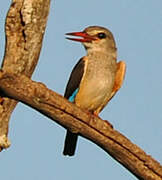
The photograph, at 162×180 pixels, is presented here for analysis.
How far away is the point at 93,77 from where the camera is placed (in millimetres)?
9438

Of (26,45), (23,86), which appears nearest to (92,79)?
(26,45)

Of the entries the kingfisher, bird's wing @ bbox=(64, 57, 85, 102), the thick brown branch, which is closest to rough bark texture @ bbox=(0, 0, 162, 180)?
the thick brown branch

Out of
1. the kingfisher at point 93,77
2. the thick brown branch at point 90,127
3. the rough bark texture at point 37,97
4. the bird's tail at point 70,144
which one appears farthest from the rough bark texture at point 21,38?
the bird's tail at point 70,144

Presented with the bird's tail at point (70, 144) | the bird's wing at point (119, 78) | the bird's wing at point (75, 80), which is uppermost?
the bird's wing at point (119, 78)

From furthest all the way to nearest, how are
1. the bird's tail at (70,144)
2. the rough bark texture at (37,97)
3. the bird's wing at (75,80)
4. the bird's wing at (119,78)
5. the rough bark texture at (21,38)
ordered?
the bird's wing at (119,78)
the bird's wing at (75,80)
the bird's tail at (70,144)
the rough bark texture at (21,38)
the rough bark texture at (37,97)

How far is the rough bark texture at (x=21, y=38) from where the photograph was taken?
7098mm

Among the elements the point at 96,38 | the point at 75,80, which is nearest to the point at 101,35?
the point at 96,38

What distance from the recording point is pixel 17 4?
7.14 m

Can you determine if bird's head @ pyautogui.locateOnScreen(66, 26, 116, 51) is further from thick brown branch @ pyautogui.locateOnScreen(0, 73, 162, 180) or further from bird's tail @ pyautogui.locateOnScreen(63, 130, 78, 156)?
thick brown branch @ pyautogui.locateOnScreen(0, 73, 162, 180)

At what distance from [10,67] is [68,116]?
3.42 feet

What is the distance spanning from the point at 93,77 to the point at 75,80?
32cm

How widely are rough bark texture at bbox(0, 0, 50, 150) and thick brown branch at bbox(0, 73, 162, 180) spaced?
2.57ft

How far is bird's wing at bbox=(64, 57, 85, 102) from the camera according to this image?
948cm

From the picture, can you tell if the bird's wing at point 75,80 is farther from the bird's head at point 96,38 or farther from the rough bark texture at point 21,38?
the rough bark texture at point 21,38
